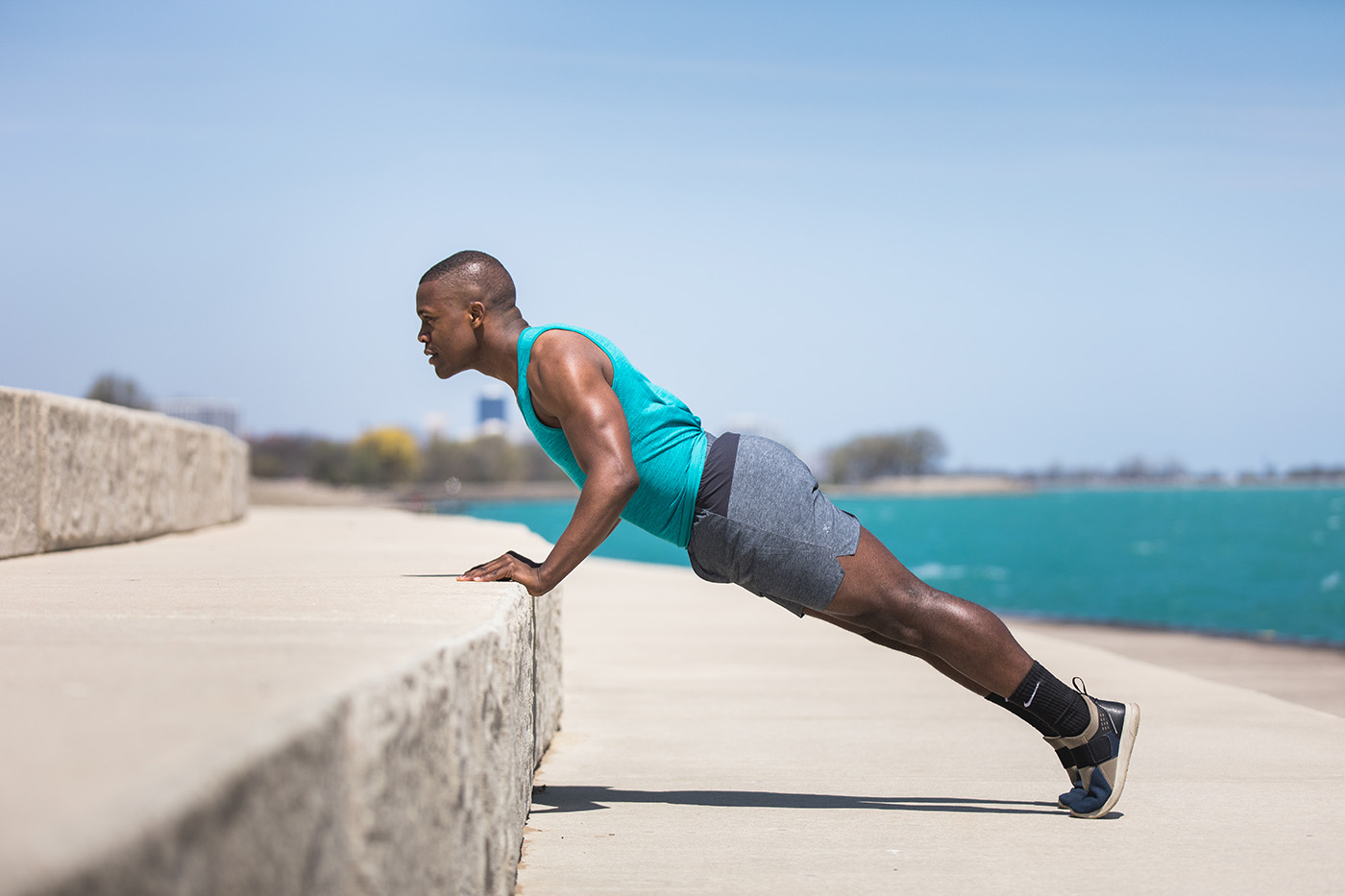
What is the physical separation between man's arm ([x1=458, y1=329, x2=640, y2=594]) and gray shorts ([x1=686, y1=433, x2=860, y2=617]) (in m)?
0.30

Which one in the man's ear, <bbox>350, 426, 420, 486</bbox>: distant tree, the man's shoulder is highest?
<bbox>350, 426, 420, 486</bbox>: distant tree

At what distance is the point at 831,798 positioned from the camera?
390 cm

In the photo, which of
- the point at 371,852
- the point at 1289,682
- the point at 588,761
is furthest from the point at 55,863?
the point at 1289,682

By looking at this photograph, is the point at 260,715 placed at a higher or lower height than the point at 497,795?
higher

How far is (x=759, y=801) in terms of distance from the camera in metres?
3.84

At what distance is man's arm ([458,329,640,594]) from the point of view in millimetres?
3055

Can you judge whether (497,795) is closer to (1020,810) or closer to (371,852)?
(371,852)

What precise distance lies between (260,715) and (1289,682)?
10.5 metres

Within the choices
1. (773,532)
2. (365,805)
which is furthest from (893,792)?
(365,805)

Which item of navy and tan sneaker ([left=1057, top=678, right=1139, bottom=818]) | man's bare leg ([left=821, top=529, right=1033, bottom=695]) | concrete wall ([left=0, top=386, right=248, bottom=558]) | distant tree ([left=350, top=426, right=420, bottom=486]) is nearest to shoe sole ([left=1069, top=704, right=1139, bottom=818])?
navy and tan sneaker ([left=1057, top=678, right=1139, bottom=818])

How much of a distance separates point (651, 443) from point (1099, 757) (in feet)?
5.41

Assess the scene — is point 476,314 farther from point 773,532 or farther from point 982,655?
point 982,655

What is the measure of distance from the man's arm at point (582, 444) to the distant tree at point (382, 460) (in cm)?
14195

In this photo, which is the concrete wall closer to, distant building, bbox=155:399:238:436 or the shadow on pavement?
the shadow on pavement
